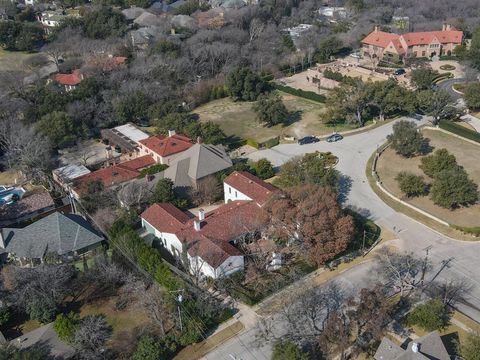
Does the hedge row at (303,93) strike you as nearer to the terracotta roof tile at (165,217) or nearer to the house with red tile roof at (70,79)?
the house with red tile roof at (70,79)

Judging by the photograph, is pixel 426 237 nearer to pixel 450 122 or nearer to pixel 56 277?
pixel 450 122

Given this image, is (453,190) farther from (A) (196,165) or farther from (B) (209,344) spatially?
(B) (209,344)

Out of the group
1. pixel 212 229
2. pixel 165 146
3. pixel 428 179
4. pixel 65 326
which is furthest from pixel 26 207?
pixel 428 179

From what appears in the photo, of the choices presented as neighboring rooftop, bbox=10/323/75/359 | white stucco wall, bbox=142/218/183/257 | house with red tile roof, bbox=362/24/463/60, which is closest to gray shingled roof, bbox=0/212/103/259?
white stucco wall, bbox=142/218/183/257

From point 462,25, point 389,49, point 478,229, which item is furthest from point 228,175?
point 462,25

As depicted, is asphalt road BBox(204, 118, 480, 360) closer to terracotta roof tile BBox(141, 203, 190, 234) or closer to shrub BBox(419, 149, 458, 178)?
shrub BBox(419, 149, 458, 178)

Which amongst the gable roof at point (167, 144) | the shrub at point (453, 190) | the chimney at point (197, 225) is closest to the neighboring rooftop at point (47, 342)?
the chimney at point (197, 225)
